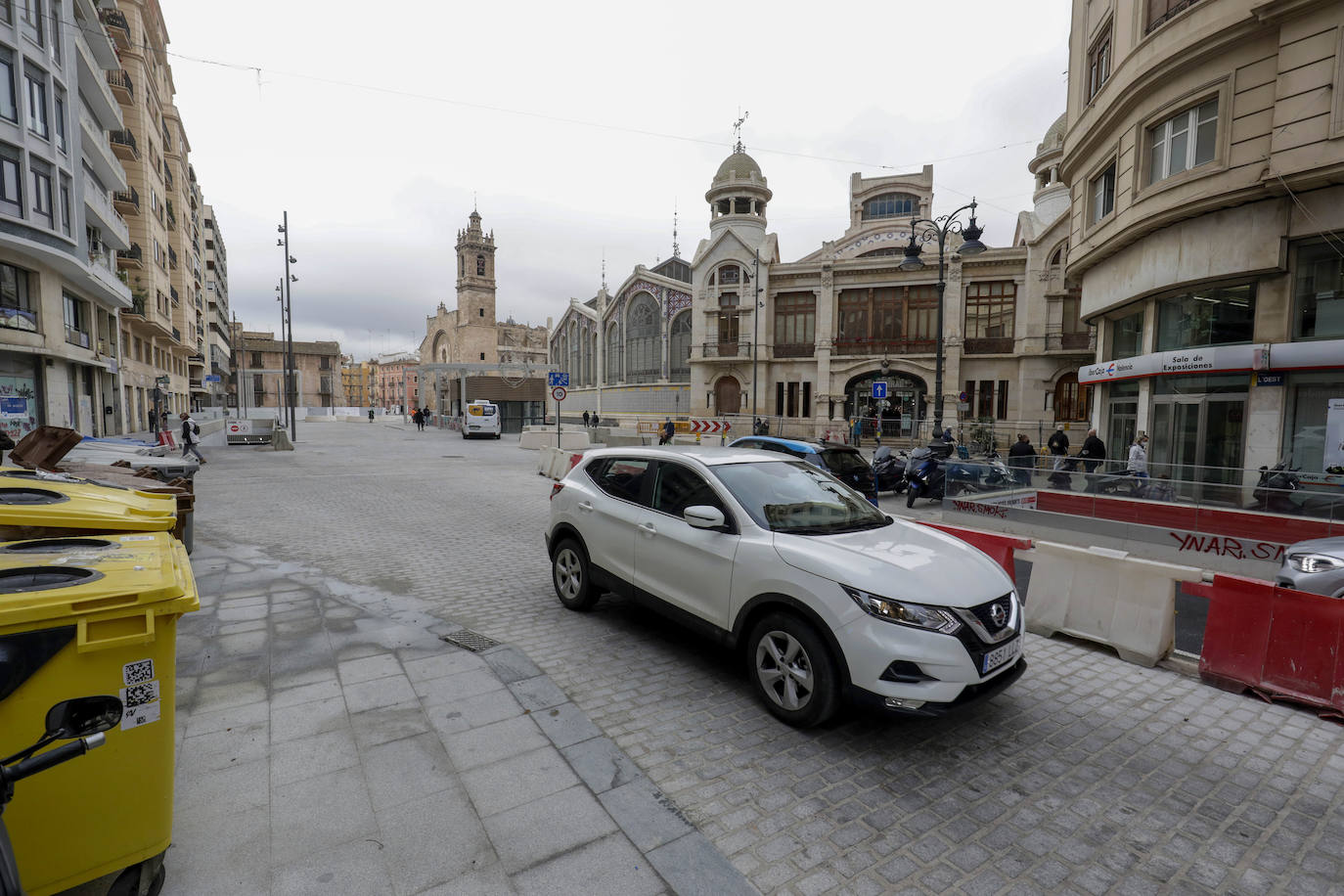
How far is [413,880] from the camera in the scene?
2682 millimetres

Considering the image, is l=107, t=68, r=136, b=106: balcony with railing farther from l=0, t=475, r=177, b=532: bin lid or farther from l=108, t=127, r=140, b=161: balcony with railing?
l=0, t=475, r=177, b=532: bin lid

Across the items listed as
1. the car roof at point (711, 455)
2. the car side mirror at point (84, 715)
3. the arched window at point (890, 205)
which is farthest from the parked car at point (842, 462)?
the arched window at point (890, 205)

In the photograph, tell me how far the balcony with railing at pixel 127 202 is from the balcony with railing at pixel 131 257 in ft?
5.73

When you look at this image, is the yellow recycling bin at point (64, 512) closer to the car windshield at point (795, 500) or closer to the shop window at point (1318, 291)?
the car windshield at point (795, 500)

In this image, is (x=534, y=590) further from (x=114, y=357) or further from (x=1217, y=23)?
(x=114, y=357)

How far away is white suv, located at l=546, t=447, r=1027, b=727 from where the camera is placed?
355 centimetres

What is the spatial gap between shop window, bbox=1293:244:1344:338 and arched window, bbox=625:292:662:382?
39237 millimetres

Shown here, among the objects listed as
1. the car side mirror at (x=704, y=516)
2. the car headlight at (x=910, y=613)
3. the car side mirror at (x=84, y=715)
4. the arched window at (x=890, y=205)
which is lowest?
the car headlight at (x=910, y=613)

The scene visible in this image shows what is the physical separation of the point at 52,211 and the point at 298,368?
9154cm

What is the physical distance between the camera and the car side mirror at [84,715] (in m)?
2.01

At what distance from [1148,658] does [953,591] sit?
2822mm

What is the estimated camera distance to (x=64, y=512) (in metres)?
3.68

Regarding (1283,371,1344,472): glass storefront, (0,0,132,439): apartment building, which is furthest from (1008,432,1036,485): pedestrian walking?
(0,0,132,439): apartment building

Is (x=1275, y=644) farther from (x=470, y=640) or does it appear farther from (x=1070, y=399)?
(x=1070, y=399)
